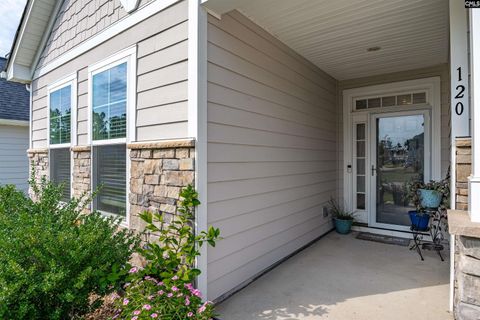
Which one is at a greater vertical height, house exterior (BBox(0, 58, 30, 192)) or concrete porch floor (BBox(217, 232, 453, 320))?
house exterior (BBox(0, 58, 30, 192))

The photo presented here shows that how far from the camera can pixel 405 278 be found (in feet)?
9.89

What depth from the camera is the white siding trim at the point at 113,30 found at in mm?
2749

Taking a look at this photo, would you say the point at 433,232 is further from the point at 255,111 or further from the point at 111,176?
the point at 111,176

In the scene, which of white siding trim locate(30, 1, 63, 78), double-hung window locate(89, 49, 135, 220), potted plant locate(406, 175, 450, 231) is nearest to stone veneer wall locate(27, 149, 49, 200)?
white siding trim locate(30, 1, 63, 78)

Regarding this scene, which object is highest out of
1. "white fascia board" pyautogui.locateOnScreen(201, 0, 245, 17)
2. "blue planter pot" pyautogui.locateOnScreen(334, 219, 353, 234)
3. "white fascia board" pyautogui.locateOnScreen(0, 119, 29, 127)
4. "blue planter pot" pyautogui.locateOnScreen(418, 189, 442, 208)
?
"white fascia board" pyautogui.locateOnScreen(201, 0, 245, 17)

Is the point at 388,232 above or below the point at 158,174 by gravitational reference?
below

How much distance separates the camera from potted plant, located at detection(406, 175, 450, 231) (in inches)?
139

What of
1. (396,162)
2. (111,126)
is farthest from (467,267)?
(111,126)

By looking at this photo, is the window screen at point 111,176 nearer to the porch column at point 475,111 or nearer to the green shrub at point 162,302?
the green shrub at point 162,302

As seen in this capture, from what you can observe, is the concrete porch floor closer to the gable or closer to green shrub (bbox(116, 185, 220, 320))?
green shrub (bbox(116, 185, 220, 320))

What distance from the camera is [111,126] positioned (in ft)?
11.2

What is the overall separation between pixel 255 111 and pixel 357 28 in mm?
1519

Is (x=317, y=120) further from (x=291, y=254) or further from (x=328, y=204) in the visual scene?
(x=291, y=254)

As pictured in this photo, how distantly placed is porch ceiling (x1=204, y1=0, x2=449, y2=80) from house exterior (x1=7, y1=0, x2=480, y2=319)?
0.07 feet
